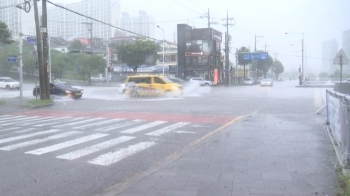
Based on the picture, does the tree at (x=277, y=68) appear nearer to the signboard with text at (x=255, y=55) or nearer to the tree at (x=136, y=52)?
the signboard with text at (x=255, y=55)

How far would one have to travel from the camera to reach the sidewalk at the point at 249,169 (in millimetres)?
5645

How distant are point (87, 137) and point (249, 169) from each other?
17.6 ft

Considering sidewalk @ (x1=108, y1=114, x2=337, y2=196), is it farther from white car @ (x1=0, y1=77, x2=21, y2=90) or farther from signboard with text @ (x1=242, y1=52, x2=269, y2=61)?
signboard with text @ (x1=242, y1=52, x2=269, y2=61)

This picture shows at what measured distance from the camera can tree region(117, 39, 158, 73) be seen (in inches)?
2472

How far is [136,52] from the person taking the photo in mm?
62906

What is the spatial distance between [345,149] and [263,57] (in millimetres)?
63367

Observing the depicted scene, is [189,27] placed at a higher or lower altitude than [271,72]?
higher

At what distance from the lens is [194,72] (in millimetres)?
68625

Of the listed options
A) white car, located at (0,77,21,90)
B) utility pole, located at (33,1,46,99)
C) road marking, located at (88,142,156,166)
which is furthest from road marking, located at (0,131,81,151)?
white car, located at (0,77,21,90)

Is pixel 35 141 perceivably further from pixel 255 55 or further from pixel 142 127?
pixel 255 55

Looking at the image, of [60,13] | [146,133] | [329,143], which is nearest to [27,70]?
[60,13]

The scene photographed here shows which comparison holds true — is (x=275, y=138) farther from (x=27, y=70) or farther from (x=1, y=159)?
(x=27, y=70)

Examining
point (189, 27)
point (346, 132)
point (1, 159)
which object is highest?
point (189, 27)

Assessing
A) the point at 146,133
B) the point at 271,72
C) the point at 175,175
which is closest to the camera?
the point at 175,175
